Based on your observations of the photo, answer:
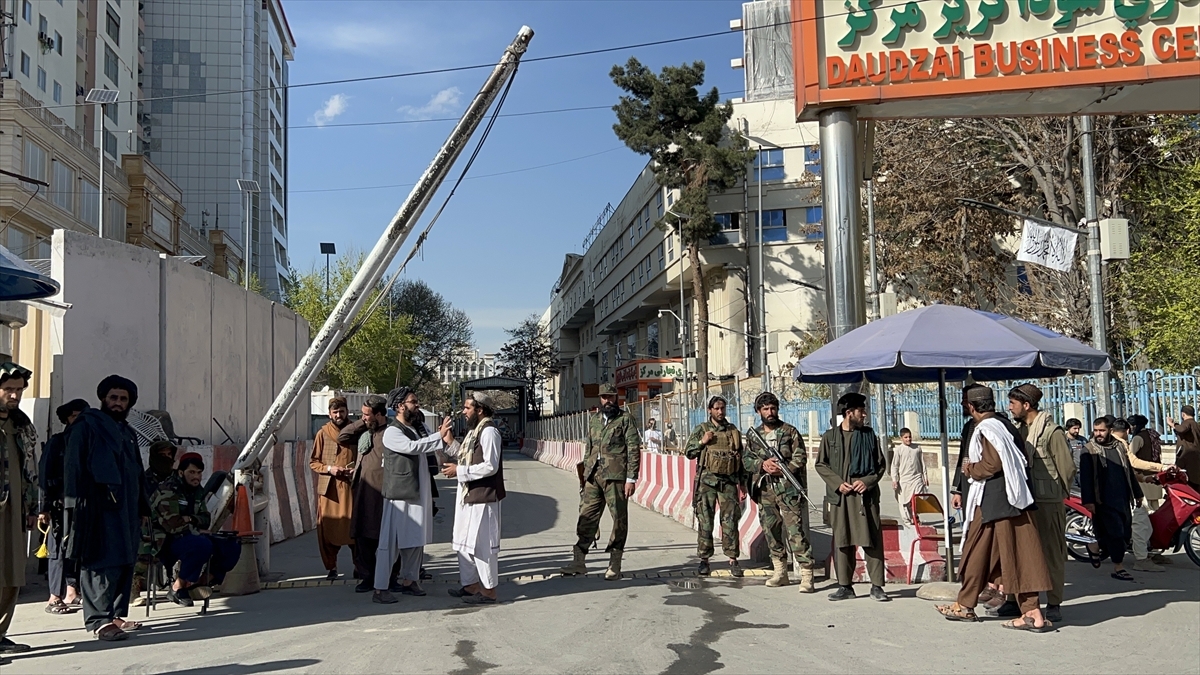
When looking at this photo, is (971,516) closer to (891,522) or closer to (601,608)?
(891,522)

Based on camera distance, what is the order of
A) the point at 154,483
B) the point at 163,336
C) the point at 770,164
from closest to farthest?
the point at 154,483, the point at 163,336, the point at 770,164

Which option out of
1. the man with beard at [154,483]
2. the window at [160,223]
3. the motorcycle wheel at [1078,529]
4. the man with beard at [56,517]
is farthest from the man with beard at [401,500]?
the window at [160,223]

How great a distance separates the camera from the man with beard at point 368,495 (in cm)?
915

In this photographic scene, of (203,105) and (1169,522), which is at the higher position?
(203,105)

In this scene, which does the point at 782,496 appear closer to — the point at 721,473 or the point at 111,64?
the point at 721,473

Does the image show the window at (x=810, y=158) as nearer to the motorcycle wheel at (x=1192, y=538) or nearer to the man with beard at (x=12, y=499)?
the motorcycle wheel at (x=1192, y=538)

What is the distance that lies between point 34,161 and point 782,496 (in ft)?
116

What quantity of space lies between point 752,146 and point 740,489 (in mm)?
39380

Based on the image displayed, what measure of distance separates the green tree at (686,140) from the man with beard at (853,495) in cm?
3570

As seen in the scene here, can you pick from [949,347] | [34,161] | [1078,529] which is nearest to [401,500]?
[949,347]

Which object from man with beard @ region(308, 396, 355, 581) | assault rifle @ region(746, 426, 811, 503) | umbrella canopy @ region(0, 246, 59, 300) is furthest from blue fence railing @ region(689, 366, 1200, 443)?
umbrella canopy @ region(0, 246, 59, 300)

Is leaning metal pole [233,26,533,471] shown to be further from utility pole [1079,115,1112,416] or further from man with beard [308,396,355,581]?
utility pole [1079,115,1112,416]

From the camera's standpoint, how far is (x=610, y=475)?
10039mm

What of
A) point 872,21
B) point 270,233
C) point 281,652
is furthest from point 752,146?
point 270,233
